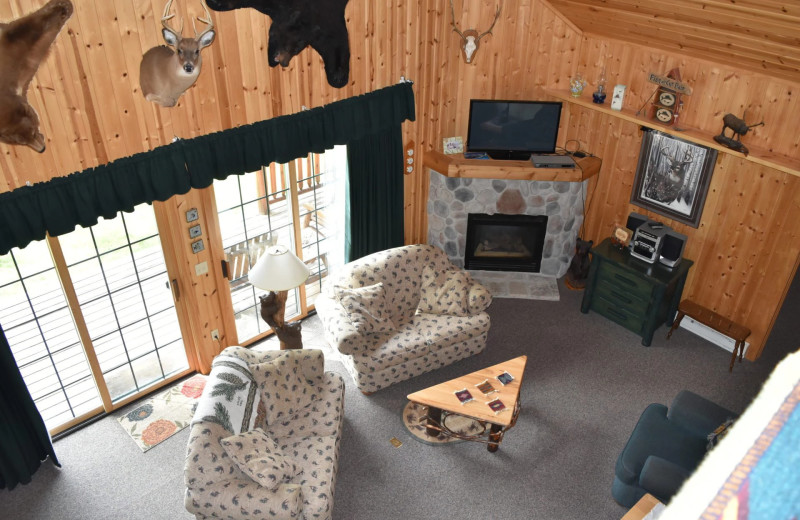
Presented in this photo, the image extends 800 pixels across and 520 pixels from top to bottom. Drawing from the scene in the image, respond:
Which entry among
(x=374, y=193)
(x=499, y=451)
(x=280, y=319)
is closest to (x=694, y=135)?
(x=374, y=193)

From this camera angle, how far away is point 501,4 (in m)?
6.34

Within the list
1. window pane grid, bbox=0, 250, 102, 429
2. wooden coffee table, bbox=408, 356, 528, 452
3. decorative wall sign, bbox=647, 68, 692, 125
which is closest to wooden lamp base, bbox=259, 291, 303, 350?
wooden coffee table, bbox=408, 356, 528, 452

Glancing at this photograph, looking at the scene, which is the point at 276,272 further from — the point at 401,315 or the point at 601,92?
the point at 601,92

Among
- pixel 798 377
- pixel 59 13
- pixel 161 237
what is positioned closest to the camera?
pixel 798 377

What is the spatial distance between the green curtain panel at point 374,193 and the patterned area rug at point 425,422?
6.13 ft

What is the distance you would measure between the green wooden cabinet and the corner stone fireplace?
1.92 ft

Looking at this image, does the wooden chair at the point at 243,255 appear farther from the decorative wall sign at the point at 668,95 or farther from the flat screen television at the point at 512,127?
the decorative wall sign at the point at 668,95

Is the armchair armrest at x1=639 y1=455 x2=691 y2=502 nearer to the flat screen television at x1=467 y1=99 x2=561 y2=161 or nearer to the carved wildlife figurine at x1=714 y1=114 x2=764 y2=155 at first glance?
the carved wildlife figurine at x1=714 y1=114 x2=764 y2=155

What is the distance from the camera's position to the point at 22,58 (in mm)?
3854

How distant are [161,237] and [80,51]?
5.38 ft

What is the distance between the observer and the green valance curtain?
13.6 ft

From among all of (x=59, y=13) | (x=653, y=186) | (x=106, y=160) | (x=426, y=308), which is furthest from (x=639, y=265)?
(x=59, y=13)

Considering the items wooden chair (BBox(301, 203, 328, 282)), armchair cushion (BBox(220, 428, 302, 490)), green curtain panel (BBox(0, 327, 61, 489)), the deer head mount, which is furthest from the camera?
wooden chair (BBox(301, 203, 328, 282))

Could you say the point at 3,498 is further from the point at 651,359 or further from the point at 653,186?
the point at 653,186
